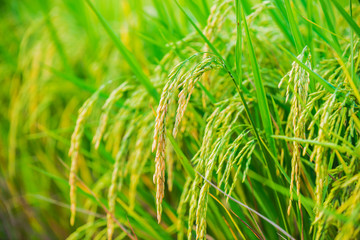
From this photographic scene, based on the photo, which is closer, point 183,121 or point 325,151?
point 325,151

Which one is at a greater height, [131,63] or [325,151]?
[131,63]

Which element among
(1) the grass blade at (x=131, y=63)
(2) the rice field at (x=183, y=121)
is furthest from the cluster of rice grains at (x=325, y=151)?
(1) the grass blade at (x=131, y=63)

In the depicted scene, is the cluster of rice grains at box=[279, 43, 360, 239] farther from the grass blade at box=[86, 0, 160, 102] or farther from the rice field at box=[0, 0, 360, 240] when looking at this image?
the grass blade at box=[86, 0, 160, 102]

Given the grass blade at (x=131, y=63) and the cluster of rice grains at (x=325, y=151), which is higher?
the grass blade at (x=131, y=63)

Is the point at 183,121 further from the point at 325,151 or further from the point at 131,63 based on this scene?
the point at 325,151

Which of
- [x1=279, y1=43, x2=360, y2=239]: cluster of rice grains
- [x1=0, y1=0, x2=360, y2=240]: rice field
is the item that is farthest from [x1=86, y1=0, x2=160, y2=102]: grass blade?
[x1=279, y1=43, x2=360, y2=239]: cluster of rice grains

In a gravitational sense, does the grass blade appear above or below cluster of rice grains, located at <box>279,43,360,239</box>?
above

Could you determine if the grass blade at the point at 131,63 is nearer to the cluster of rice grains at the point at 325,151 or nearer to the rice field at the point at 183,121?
the rice field at the point at 183,121

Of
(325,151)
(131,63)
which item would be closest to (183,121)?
(131,63)
